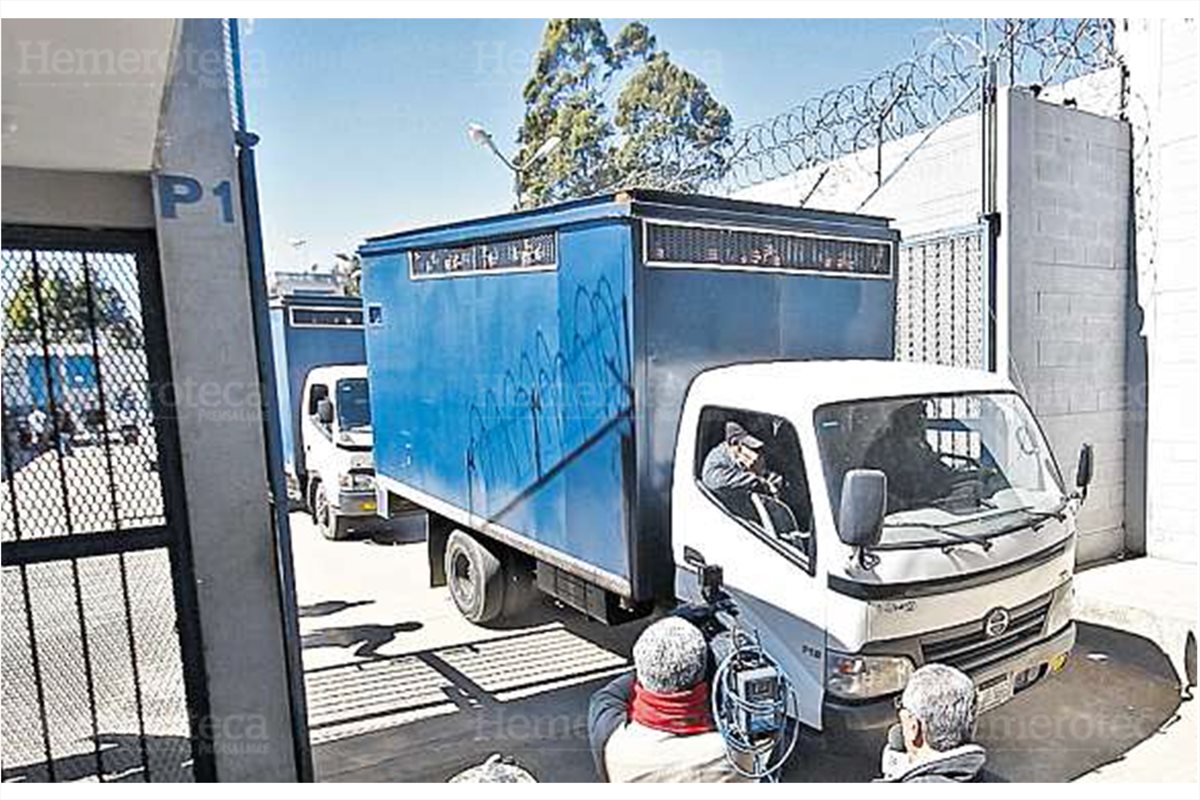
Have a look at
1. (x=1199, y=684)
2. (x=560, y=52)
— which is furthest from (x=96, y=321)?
(x=560, y=52)

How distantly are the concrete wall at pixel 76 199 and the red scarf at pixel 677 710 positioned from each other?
7.73 feet

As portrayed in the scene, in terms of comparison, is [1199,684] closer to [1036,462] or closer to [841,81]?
[1036,462]

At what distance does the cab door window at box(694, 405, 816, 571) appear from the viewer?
3.44 meters

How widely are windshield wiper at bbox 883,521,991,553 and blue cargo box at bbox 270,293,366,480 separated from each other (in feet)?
24.1

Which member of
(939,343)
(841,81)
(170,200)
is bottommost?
(939,343)

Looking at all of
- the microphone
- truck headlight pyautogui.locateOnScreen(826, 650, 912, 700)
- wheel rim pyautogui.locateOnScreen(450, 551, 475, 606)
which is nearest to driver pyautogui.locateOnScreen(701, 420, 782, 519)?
truck headlight pyautogui.locateOnScreen(826, 650, 912, 700)

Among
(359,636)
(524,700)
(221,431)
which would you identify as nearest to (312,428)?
(359,636)

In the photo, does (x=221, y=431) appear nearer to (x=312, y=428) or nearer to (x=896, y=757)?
(x=896, y=757)

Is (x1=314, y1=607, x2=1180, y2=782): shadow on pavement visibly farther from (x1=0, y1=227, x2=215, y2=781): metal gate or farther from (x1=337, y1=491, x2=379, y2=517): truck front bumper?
(x1=337, y1=491, x2=379, y2=517): truck front bumper

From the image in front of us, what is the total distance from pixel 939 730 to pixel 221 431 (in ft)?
7.83

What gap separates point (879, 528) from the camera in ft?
10.1

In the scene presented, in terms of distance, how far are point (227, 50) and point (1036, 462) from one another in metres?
3.68

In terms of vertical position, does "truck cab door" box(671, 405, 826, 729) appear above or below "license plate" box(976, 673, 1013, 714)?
above

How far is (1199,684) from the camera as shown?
4.29 metres
